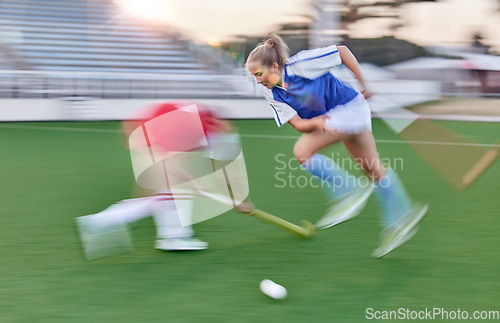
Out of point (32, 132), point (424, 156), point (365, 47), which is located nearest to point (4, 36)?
point (32, 132)

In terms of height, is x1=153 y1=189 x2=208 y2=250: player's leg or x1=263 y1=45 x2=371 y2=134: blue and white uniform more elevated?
x1=263 y1=45 x2=371 y2=134: blue and white uniform

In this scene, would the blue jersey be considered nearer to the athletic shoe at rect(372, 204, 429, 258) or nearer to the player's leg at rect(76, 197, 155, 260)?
the athletic shoe at rect(372, 204, 429, 258)

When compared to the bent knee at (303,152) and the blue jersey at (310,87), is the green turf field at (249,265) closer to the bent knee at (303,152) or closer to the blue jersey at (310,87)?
the bent knee at (303,152)

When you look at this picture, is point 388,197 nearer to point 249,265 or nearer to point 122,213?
point 249,265

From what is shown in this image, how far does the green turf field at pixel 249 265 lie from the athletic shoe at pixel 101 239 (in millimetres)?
57

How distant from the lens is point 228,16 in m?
14.0

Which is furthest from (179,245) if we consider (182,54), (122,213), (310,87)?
(182,54)

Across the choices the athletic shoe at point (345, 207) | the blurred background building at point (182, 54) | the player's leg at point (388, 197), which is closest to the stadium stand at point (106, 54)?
the blurred background building at point (182, 54)

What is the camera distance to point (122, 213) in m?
2.77

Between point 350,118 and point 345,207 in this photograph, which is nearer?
point 350,118

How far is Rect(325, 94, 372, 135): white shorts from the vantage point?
2752 mm

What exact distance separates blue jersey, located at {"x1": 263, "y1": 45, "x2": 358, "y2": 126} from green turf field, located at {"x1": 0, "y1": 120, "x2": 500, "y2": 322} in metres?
0.78

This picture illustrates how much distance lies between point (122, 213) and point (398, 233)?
57.2 inches

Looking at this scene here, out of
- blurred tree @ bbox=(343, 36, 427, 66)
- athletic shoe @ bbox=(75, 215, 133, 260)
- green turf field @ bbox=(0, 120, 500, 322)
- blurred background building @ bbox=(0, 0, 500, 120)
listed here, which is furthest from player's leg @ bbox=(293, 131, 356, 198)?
blurred tree @ bbox=(343, 36, 427, 66)
